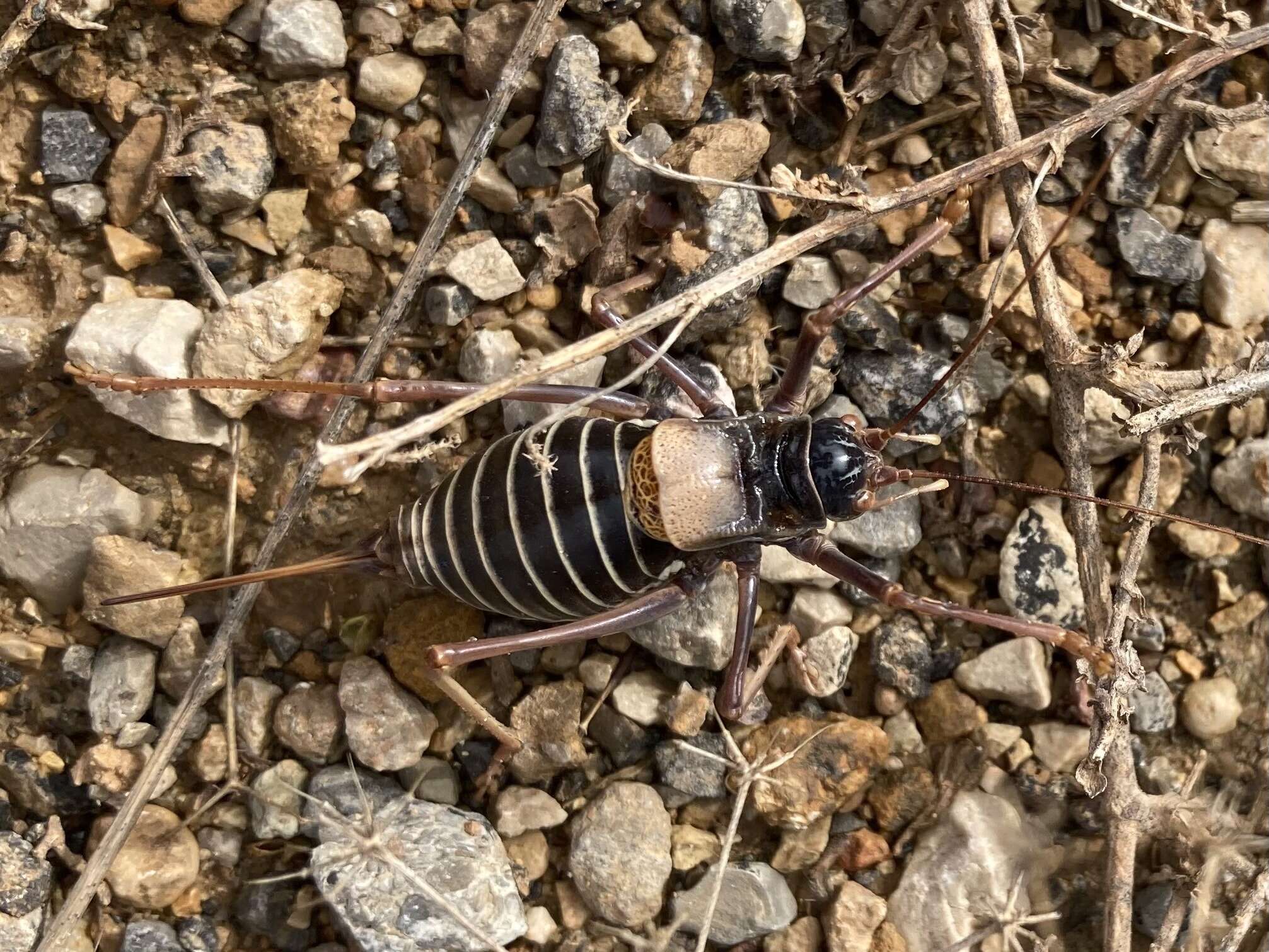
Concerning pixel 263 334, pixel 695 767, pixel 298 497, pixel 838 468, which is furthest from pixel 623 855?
pixel 263 334

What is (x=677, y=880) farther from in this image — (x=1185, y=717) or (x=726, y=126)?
(x=726, y=126)

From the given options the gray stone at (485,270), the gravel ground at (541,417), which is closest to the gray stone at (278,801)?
the gravel ground at (541,417)

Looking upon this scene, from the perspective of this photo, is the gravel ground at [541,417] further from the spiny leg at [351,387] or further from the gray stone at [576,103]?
the spiny leg at [351,387]

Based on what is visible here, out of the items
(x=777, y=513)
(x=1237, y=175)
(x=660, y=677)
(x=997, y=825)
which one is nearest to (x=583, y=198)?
(x=777, y=513)

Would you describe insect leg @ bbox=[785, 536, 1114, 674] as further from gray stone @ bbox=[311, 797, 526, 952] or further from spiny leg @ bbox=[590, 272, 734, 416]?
gray stone @ bbox=[311, 797, 526, 952]

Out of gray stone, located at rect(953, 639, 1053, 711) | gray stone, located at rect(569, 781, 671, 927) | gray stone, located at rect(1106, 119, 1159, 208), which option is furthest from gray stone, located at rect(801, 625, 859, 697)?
gray stone, located at rect(1106, 119, 1159, 208)
